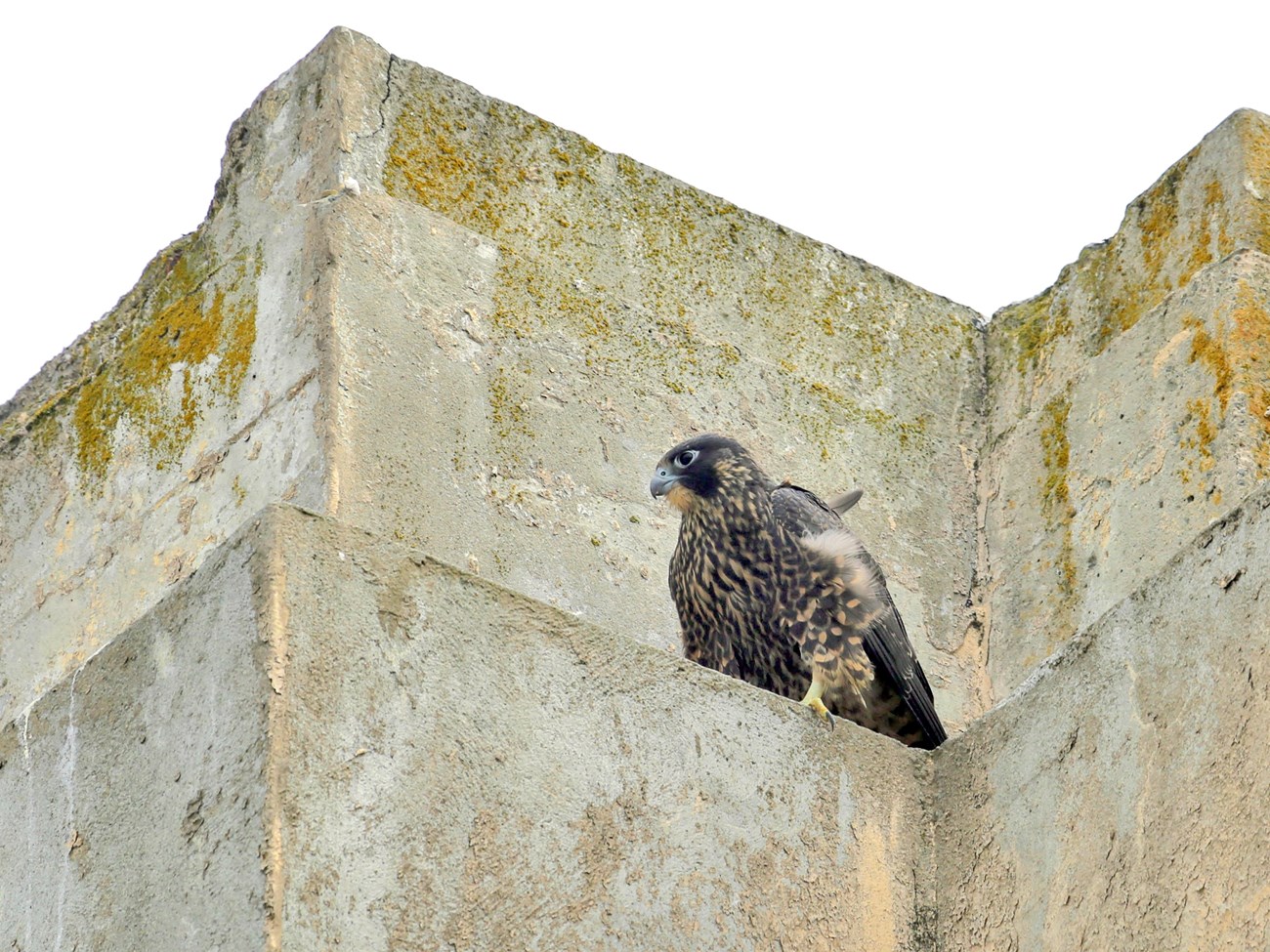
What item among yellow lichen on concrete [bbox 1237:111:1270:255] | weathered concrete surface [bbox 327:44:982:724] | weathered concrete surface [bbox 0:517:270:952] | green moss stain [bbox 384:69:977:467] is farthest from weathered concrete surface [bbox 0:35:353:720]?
yellow lichen on concrete [bbox 1237:111:1270:255]

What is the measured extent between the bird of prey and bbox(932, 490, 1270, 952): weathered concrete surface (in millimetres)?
607

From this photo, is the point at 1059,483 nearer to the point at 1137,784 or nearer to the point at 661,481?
the point at 661,481

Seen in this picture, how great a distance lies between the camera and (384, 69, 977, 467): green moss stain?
495 cm

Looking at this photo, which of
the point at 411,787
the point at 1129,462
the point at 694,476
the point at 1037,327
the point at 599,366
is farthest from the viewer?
the point at 1037,327

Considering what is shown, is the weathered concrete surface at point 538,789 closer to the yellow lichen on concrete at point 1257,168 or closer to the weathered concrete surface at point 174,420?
the weathered concrete surface at point 174,420


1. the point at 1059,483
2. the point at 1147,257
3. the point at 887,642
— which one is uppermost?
the point at 1147,257

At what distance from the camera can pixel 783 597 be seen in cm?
461

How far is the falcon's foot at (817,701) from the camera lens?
153 inches

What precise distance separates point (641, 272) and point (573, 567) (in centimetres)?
95

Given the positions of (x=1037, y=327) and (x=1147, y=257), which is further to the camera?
(x=1037, y=327)

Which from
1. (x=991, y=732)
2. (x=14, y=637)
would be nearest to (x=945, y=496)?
(x=991, y=732)

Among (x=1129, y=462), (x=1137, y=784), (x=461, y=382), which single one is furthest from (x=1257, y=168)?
(x=1137, y=784)

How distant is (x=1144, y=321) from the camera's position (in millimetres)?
4973

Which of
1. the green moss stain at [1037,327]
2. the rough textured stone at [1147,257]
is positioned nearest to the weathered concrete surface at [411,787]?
the rough textured stone at [1147,257]
